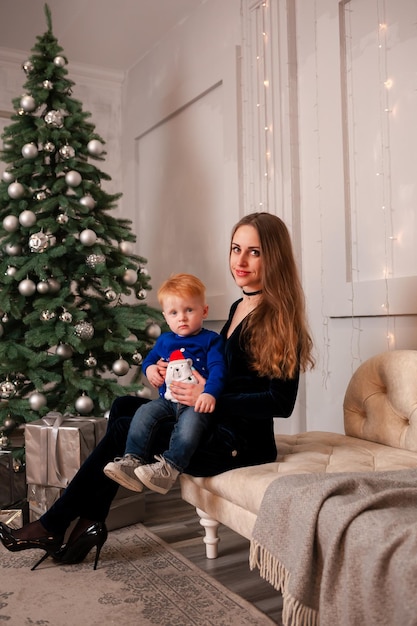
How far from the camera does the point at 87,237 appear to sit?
3301mm

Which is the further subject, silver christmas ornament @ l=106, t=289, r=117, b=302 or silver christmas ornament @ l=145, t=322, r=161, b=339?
silver christmas ornament @ l=145, t=322, r=161, b=339

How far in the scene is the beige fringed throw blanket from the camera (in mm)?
1316

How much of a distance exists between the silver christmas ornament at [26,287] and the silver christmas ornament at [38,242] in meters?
0.18

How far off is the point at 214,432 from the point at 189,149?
297 cm

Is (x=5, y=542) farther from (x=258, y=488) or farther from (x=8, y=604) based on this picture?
(x=258, y=488)

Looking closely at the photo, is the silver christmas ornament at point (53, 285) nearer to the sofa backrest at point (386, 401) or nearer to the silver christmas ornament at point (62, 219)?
the silver christmas ornament at point (62, 219)

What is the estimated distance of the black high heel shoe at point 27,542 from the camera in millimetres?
2199

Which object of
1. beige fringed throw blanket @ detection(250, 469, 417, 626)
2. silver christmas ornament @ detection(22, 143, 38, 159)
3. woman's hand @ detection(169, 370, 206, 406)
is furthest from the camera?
silver christmas ornament @ detection(22, 143, 38, 159)

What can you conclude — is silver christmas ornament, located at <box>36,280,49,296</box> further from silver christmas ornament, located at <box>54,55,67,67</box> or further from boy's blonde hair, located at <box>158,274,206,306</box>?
silver christmas ornament, located at <box>54,55,67,67</box>

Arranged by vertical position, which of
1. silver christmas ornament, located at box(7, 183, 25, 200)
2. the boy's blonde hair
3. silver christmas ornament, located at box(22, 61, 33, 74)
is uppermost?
silver christmas ornament, located at box(22, 61, 33, 74)

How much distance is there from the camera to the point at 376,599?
1.32 meters

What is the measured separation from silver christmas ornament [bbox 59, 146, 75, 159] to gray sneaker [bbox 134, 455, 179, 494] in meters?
2.05

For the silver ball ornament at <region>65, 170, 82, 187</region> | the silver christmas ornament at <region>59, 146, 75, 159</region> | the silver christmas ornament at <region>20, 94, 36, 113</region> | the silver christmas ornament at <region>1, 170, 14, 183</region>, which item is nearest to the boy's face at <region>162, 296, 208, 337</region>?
the silver ball ornament at <region>65, 170, 82, 187</region>

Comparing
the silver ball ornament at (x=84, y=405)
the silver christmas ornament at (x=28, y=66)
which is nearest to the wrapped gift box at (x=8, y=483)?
the silver ball ornament at (x=84, y=405)
